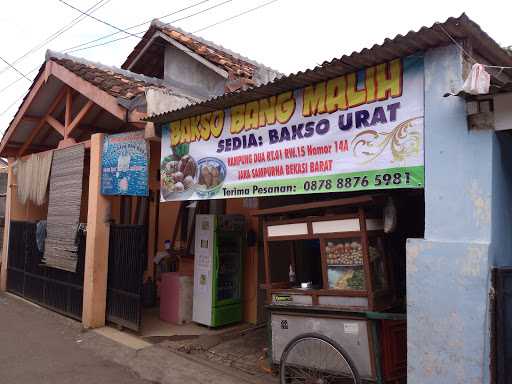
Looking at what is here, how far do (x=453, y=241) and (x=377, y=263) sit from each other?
1.09m

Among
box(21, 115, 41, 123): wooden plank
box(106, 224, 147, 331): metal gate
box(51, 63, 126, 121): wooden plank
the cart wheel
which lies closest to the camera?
the cart wheel

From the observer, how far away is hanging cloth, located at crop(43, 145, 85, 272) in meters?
8.38

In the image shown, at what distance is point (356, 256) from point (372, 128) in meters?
1.34

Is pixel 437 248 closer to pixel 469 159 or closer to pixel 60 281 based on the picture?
pixel 469 159

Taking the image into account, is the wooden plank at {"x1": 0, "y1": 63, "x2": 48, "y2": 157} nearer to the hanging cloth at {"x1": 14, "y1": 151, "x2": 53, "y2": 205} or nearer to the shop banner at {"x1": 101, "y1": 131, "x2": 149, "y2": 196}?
the hanging cloth at {"x1": 14, "y1": 151, "x2": 53, "y2": 205}

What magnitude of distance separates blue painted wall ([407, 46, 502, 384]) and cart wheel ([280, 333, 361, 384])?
2.11ft

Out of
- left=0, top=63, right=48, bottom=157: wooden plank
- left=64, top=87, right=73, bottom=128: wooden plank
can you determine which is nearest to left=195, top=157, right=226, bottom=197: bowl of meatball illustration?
left=64, top=87, right=73, bottom=128: wooden plank

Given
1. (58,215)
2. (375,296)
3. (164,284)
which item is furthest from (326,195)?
(58,215)

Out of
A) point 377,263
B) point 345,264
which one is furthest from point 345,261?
point 377,263

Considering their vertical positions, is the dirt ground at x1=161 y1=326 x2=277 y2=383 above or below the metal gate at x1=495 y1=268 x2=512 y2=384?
below

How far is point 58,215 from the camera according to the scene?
8.88 meters

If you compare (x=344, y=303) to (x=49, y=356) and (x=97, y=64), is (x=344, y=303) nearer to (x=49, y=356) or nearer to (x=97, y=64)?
(x=49, y=356)

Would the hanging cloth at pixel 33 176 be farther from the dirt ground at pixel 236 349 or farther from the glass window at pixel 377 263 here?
the glass window at pixel 377 263

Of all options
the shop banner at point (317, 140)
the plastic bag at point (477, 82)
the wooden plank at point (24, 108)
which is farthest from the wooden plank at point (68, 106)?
the plastic bag at point (477, 82)
